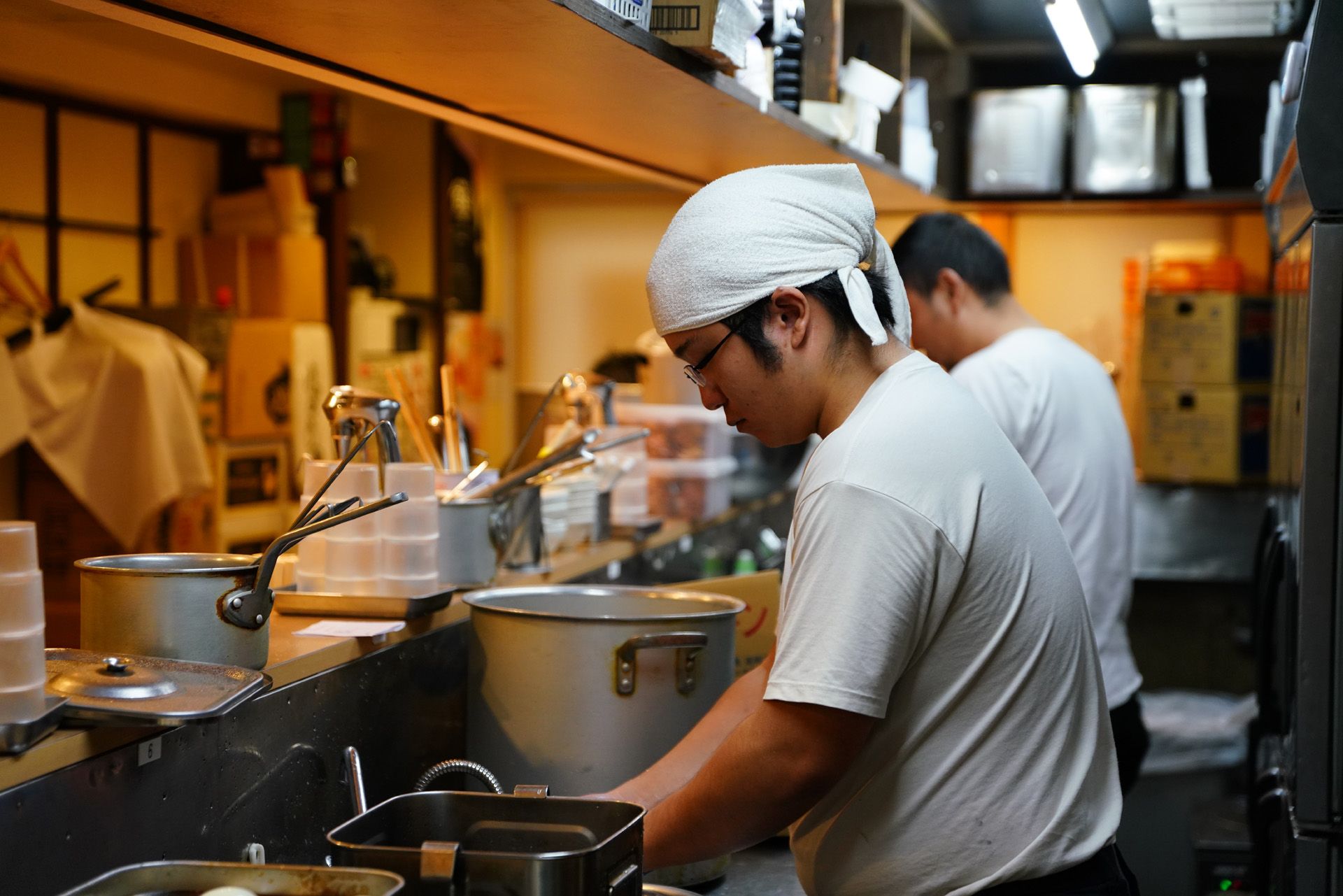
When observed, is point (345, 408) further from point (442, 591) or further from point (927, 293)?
point (927, 293)

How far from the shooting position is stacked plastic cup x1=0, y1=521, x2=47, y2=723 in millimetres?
1130

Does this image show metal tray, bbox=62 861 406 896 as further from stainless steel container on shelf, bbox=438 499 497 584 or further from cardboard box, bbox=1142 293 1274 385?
cardboard box, bbox=1142 293 1274 385

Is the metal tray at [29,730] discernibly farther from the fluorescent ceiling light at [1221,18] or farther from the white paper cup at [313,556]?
the fluorescent ceiling light at [1221,18]

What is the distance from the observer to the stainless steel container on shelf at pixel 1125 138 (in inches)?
205

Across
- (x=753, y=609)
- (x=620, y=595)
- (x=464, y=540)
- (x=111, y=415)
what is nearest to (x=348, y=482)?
(x=464, y=540)

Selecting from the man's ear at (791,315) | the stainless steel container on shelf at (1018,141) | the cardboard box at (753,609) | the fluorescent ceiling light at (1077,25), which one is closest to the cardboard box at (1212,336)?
the stainless steel container on shelf at (1018,141)

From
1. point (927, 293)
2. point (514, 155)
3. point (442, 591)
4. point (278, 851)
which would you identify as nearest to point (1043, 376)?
point (927, 293)

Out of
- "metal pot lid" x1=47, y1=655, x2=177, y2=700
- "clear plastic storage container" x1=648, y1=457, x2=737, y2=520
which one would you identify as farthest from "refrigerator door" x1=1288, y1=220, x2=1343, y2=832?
"clear plastic storage container" x1=648, y1=457, x2=737, y2=520

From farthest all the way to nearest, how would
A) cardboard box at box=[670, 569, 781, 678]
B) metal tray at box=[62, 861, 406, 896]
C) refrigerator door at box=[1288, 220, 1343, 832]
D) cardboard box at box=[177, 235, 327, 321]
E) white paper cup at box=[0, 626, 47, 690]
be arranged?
cardboard box at box=[177, 235, 327, 321]
cardboard box at box=[670, 569, 781, 678]
refrigerator door at box=[1288, 220, 1343, 832]
white paper cup at box=[0, 626, 47, 690]
metal tray at box=[62, 861, 406, 896]

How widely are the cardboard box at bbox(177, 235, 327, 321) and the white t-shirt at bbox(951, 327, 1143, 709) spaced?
368 centimetres

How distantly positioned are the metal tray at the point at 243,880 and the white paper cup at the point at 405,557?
90cm

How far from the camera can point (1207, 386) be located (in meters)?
5.32

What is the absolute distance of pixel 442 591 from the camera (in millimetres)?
1991

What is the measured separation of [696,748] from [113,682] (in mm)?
686
